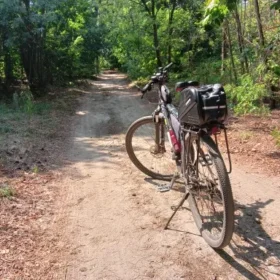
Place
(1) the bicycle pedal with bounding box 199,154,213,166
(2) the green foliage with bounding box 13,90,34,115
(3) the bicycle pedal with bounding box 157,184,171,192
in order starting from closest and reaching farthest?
(1) the bicycle pedal with bounding box 199,154,213,166
(3) the bicycle pedal with bounding box 157,184,171,192
(2) the green foliage with bounding box 13,90,34,115

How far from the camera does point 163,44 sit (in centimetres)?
1361

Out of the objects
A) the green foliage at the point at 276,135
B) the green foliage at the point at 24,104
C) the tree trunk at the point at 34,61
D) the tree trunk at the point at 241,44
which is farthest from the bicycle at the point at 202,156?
the tree trunk at the point at 34,61

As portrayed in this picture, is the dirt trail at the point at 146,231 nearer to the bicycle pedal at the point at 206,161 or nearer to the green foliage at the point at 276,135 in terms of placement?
the bicycle pedal at the point at 206,161

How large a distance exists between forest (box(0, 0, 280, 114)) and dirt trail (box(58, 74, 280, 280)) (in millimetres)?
2312

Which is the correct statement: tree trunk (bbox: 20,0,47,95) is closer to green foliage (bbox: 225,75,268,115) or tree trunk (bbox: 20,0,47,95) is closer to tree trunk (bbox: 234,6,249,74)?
tree trunk (bbox: 234,6,249,74)

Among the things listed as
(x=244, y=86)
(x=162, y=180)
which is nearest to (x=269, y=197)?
(x=162, y=180)

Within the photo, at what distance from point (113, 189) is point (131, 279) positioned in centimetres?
174

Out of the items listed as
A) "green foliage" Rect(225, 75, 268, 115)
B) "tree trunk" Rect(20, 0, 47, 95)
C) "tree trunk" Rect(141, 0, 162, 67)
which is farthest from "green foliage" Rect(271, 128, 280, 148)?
"tree trunk" Rect(141, 0, 162, 67)

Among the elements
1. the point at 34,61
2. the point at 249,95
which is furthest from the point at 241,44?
the point at 34,61

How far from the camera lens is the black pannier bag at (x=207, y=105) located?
2668 millimetres

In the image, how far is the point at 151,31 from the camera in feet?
46.2

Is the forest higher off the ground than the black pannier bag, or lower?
higher

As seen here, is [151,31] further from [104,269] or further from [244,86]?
[104,269]

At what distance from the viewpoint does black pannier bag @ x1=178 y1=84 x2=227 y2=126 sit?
2.67 meters
